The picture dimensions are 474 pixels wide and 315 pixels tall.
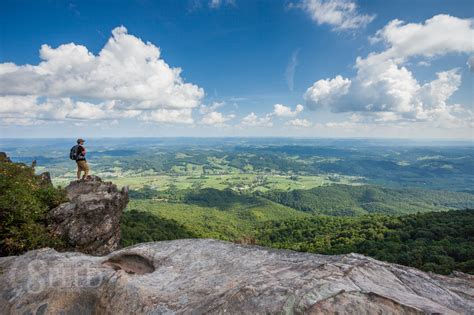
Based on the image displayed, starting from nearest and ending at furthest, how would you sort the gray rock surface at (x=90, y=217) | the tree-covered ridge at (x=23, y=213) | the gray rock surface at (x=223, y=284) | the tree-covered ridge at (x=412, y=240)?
the gray rock surface at (x=223, y=284) < the tree-covered ridge at (x=23, y=213) < the gray rock surface at (x=90, y=217) < the tree-covered ridge at (x=412, y=240)

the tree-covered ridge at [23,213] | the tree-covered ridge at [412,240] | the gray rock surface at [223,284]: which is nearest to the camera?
the gray rock surface at [223,284]

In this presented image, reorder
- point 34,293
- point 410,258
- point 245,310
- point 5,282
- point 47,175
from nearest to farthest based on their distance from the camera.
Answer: point 245,310 → point 34,293 → point 5,282 → point 47,175 → point 410,258

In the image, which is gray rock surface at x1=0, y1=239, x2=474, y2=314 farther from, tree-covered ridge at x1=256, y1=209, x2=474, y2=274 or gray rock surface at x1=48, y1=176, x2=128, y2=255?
tree-covered ridge at x1=256, y1=209, x2=474, y2=274

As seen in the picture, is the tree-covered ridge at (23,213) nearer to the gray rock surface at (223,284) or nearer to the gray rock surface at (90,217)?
the gray rock surface at (90,217)

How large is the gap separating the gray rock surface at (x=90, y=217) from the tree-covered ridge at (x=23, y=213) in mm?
945

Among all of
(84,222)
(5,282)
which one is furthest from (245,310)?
(84,222)

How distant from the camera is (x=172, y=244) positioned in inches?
542

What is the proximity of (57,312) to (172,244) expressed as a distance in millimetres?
5438

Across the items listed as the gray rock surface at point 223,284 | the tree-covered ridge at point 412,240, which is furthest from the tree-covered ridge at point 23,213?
the tree-covered ridge at point 412,240

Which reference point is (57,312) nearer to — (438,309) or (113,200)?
(438,309)

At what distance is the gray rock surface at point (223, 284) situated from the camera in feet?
23.6

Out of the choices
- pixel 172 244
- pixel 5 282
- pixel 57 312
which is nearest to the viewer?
pixel 57 312

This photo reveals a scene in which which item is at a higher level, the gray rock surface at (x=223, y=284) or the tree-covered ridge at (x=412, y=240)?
the gray rock surface at (x=223, y=284)

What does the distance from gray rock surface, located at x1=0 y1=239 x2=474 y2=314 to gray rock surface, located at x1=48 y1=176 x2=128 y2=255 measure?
7205 millimetres
